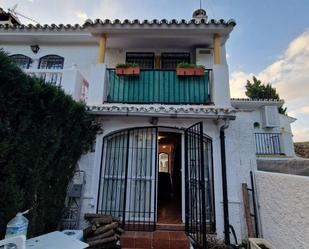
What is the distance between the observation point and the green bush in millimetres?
2861

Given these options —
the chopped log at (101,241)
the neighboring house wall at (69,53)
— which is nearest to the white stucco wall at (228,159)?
the chopped log at (101,241)

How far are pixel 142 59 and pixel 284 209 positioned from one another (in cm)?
625

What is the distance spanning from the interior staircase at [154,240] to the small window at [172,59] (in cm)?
547

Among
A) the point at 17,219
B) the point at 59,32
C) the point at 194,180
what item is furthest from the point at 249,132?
the point at 59,32

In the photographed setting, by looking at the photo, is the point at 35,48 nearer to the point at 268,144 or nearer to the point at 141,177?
the point at 141,177

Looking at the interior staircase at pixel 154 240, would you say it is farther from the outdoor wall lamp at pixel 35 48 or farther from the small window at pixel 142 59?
the outdoor wall lamp at pixel 35 48

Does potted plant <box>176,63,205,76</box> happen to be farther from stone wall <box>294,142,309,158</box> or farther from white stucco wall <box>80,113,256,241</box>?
stone wall <box>294,142,309,158</box>

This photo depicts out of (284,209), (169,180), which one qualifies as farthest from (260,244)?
(169,180)

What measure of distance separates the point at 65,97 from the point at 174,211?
16.1 ft

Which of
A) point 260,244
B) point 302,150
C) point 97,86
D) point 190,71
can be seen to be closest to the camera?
point 260,244

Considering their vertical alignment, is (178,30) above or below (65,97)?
above

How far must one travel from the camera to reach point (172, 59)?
725cm

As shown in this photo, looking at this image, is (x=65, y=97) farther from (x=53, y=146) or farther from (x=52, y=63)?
(x=52, y=63)

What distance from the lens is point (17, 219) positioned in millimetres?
2857
